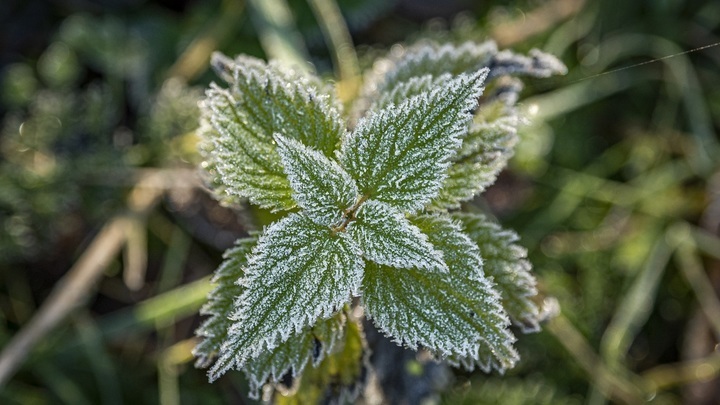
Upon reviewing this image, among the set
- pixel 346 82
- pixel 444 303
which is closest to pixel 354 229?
pixel 444 303

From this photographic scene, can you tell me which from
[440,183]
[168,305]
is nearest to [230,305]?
[440,183]

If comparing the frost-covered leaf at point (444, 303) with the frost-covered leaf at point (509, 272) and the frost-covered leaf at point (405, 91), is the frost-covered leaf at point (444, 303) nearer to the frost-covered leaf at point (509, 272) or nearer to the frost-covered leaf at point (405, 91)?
the frost-covered leaf at point (509, 272)

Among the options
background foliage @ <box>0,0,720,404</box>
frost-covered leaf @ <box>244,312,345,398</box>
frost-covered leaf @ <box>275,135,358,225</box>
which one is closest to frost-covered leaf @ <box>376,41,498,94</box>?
frost-covered leaf @ <box>275,135,358,225</box>

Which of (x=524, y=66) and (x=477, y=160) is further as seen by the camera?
(x=524, y=66)

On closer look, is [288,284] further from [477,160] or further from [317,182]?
[477,160]

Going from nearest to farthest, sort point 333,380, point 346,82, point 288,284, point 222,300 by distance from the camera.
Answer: point 288,284 → point 222,300 → point 333,380 → point 346,82

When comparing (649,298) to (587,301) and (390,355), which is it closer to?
(587,301)
